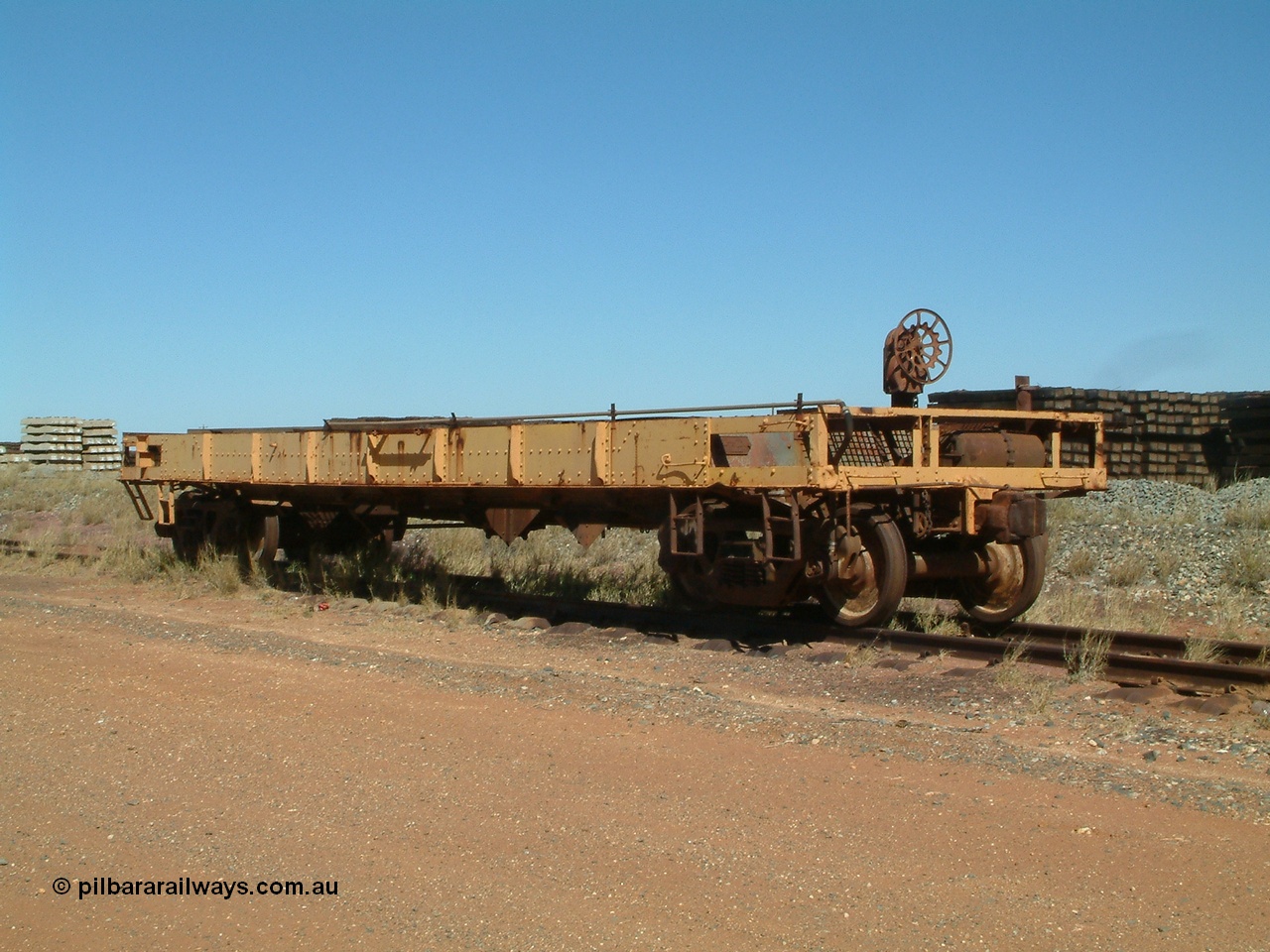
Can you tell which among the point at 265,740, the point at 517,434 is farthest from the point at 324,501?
the point at 265,740

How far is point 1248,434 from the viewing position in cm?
2319

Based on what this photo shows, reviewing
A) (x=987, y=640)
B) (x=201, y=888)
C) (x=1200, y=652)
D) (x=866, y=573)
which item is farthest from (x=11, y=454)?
(x=201, y=888)

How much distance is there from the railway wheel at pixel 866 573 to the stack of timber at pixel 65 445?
41.4 meters

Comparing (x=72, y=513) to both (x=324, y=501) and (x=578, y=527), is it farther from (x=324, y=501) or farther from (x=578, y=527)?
(x=578, y=527)

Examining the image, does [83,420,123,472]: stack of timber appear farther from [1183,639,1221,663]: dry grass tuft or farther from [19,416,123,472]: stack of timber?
[1183,639,1221,663]: dry grass tuft

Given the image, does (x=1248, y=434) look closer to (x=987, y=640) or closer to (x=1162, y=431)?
(x=1162, y=431)

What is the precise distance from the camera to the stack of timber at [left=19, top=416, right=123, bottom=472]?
45.8 m

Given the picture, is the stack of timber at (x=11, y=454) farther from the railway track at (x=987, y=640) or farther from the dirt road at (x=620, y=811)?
the dirt road at (x=620, y=811)

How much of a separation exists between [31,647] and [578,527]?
4.83m

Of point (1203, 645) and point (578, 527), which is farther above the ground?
point (578, 527)

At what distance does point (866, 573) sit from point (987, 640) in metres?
1.05

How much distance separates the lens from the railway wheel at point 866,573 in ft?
30.6

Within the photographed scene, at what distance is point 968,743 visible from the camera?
6.66 metres

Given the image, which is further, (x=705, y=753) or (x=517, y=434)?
(x=517, y=434)
